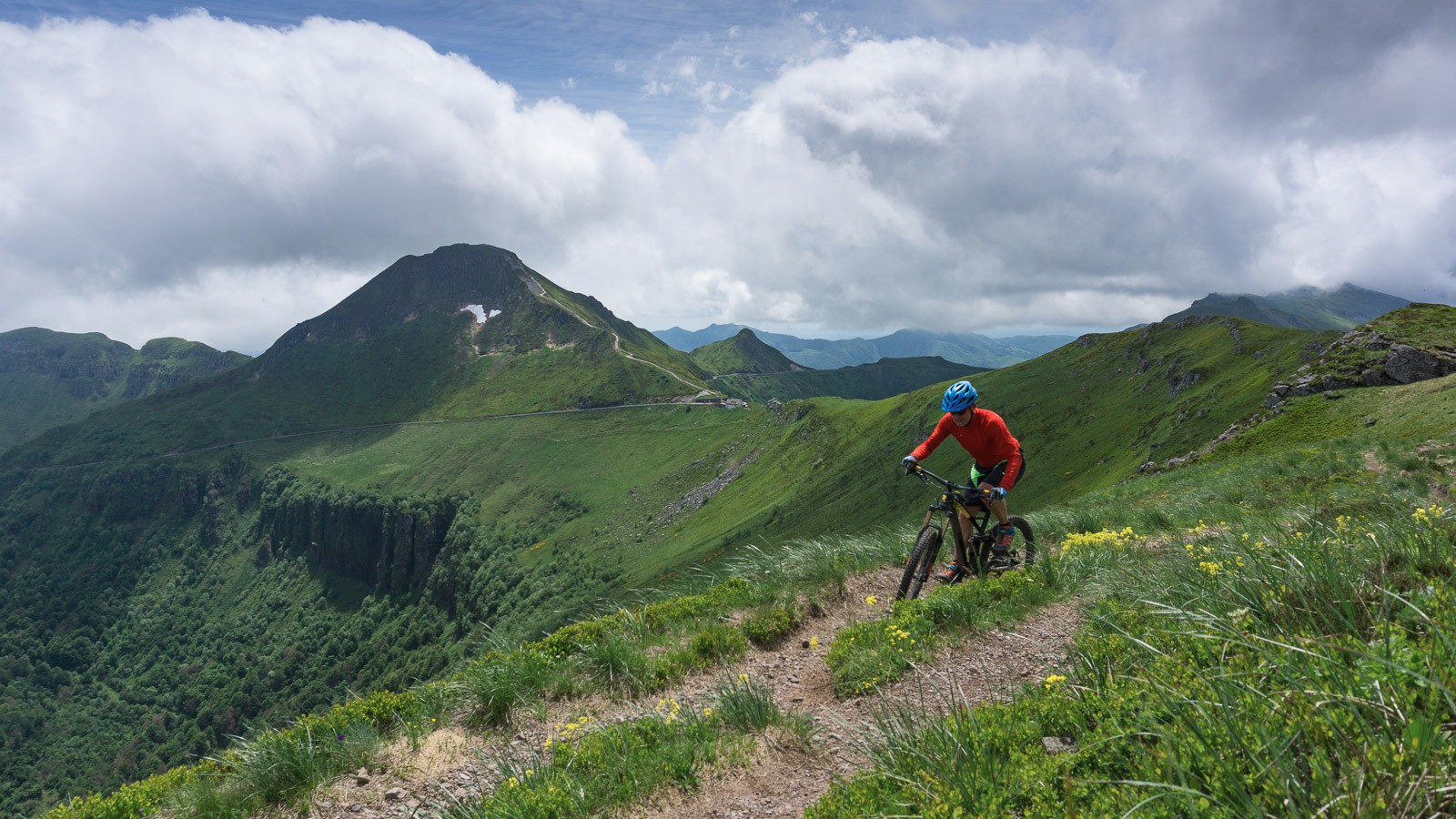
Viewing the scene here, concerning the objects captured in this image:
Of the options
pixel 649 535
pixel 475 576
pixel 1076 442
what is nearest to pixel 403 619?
pixel 475 576

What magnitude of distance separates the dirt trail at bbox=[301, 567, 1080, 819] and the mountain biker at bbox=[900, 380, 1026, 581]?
1697 millimetres

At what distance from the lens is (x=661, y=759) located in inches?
219

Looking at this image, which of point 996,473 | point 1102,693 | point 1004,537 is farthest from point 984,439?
point 1102,693

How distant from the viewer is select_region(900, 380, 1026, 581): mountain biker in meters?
9.95

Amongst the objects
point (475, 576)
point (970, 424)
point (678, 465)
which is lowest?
point (475, 576)

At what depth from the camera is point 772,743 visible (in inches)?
237

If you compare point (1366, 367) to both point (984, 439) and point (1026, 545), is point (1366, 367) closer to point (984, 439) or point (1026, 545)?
point (1026, 545)

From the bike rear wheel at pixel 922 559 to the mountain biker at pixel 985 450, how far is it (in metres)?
0.41

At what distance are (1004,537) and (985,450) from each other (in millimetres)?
1438

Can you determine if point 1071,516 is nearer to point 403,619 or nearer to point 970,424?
point 970,424

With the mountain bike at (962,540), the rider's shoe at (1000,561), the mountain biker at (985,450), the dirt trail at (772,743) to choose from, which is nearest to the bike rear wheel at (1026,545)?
the mountain bike at (962,540)

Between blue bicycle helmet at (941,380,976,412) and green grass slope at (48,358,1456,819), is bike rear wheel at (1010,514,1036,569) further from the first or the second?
blue bicycle helmet at (941,380,976,412)

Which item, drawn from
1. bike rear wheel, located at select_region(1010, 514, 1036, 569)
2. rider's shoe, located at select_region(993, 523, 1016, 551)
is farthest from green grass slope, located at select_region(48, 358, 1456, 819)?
rider's shoe, located at select_region(993, 523, 1016, 551)

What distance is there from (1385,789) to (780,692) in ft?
18.4
